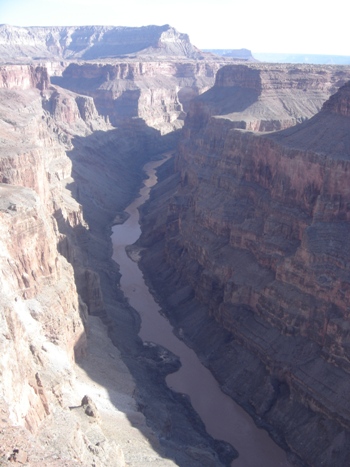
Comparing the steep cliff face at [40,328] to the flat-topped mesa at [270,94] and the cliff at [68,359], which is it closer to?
the cliff at [68,359]

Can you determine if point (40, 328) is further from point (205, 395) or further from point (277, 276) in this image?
point (277, 276)

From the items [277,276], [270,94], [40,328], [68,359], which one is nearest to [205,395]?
[277,276]

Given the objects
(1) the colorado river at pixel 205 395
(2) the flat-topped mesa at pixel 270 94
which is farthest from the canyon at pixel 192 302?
(2) the flat-topped mesa at pixel 270 94

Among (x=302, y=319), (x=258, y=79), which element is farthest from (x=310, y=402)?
(x=258, y=79)

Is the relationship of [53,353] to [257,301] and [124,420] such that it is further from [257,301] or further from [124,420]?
[257,301]

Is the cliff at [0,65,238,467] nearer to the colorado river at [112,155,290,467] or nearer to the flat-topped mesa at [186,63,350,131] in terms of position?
the colorado river at [112,155,290,467]
